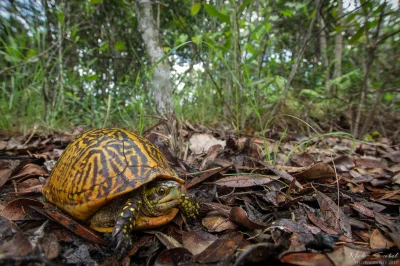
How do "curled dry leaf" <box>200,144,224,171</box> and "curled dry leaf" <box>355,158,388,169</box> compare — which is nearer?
"curled dry leaf" <box>200,144,224,171</box>

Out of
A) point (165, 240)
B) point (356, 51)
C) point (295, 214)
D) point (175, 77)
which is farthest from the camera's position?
point (356, 51)

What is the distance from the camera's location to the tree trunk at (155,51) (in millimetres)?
3943

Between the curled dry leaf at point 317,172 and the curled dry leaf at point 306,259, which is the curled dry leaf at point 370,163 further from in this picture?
the curled dry leaf at point 306,259

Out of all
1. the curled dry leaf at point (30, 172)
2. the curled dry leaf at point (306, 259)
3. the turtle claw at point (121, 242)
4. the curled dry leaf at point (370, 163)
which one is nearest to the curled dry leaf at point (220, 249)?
the curled dry leaf at point (306, 259)

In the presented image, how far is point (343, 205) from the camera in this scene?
2027 millimetres

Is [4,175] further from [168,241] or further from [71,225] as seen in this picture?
[168,241]

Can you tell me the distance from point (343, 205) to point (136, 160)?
63.5 inches

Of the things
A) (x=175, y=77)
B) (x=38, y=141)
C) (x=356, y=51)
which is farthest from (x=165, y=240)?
(x=356, y=51)

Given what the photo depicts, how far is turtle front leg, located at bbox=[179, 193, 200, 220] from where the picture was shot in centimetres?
184

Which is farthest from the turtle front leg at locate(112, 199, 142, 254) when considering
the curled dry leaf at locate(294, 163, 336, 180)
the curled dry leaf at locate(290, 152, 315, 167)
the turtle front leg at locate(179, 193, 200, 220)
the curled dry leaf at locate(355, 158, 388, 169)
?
the curled dry leaf at locate(355, 158, 388, 169)

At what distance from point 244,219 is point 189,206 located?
0.40 meters

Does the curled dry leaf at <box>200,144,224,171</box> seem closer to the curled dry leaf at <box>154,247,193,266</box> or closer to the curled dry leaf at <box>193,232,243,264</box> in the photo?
the curled dry leaf at <box>193,232,243,264</box>

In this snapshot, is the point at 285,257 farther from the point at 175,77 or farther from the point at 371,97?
the point at 371,97

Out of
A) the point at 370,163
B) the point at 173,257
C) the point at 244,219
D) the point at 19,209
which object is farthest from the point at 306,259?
the point at 370,163
